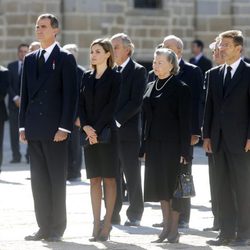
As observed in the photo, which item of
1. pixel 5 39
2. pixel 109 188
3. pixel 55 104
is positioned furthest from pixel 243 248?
pixel 5 39

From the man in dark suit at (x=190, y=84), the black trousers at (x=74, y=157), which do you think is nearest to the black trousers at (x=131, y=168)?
the man in dark suit at (x=190, y=84)

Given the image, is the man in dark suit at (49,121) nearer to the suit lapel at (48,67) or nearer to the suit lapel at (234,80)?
the suit lapel at (48,67)

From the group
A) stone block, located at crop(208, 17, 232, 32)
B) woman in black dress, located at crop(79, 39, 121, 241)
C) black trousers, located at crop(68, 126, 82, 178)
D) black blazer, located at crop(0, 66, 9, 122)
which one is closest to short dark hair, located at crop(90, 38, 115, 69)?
woman in black dress, located at crop(79, 39, 121, 241)

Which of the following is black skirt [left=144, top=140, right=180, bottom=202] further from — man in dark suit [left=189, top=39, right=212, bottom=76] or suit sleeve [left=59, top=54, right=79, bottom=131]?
man in dark suit [left=189, top=39, right=212, bottom=76]

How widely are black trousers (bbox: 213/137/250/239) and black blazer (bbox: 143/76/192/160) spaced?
34 cm

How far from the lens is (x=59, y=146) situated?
11094mm

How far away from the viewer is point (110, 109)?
1100cm

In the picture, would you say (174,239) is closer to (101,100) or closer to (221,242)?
(221,242)

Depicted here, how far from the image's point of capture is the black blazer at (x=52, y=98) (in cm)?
1102

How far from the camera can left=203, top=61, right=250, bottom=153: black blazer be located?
10.7m

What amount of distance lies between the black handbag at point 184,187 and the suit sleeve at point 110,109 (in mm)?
872

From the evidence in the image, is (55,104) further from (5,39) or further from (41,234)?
(5,39)

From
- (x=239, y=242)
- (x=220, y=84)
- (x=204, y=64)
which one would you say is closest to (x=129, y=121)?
(x=220, y=84)

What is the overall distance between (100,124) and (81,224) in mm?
1620
